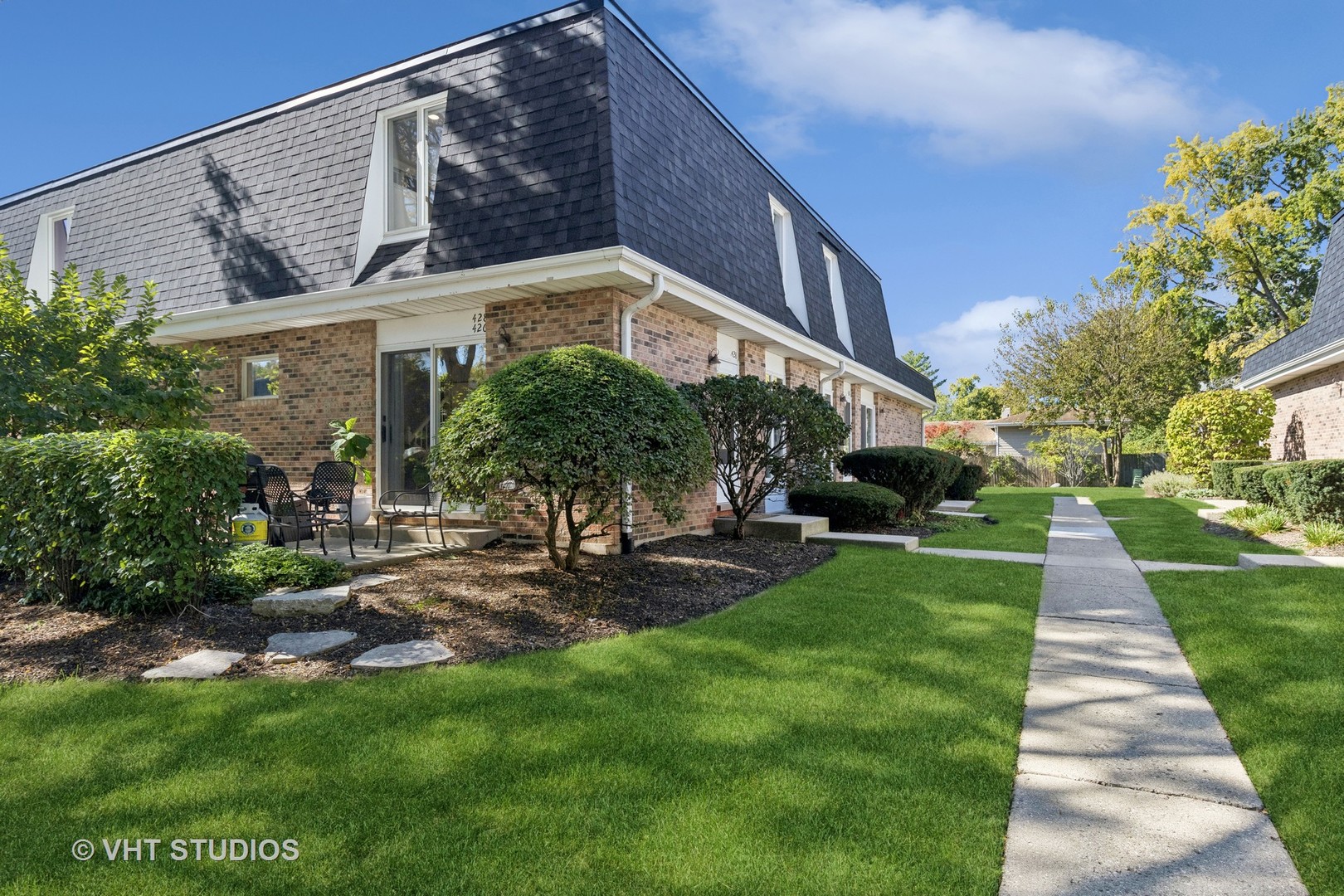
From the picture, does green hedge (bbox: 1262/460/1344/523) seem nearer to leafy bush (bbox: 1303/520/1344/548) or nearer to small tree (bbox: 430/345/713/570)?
leafy bush (bbox: 1303/520/1344/548)

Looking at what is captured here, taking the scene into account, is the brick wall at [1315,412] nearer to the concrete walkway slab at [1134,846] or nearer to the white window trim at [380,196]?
the concrete walkway slab at [1134,846]

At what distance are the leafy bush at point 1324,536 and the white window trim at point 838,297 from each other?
8110 mm

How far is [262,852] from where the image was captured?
229cm

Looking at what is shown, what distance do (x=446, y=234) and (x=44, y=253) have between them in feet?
31.7

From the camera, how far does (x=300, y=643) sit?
4.45 metres

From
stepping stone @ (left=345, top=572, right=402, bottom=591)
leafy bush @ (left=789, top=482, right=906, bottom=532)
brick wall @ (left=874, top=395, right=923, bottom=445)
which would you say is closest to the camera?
stepping stone @ (left=345, top=572, right=402, bottom=591)

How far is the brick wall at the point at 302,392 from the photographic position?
9.25m

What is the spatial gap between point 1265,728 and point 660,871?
2974 mm

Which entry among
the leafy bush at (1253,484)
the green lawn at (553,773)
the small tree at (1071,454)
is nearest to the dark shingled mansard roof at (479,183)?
the green lawn at (553,773)

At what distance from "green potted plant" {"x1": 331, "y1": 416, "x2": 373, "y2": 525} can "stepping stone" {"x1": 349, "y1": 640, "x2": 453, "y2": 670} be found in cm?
477

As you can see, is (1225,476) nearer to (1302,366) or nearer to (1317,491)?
(1302,366)

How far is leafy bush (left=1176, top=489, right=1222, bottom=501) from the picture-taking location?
1717cm

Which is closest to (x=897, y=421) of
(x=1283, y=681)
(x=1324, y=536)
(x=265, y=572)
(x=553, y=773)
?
(x=1324, y=536)

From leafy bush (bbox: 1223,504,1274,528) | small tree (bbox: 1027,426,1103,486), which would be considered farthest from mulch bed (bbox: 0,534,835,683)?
small tree (bbox: 1027,426,1103,486)
